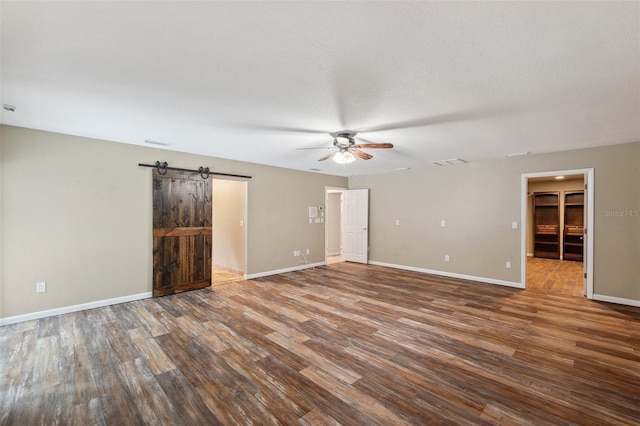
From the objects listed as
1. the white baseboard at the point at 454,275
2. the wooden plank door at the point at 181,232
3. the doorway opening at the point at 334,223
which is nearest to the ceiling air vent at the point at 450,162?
the white baseboard at the point at 454,275

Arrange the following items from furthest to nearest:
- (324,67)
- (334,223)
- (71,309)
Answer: (334,223)
(71,309)
(324,67)

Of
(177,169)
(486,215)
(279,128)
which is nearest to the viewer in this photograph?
(279,128)

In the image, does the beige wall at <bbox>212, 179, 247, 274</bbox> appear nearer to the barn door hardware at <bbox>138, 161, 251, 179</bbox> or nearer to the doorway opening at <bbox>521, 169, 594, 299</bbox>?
the barn door hardware at <bbox>138, 161, 251, 179</bbox>

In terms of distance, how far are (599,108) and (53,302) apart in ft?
23.3

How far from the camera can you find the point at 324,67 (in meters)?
2.09

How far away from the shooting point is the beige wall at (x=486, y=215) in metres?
4.25

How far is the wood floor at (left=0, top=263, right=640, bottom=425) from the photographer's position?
1.94 m

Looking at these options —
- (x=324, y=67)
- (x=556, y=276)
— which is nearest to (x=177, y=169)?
(x=324, y=67)

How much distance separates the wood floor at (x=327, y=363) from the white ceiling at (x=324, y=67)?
8.27 ft

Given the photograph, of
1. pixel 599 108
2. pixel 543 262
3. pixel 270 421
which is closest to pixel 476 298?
pixel 599 108

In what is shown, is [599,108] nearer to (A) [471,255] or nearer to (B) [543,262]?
(A) [471,255]

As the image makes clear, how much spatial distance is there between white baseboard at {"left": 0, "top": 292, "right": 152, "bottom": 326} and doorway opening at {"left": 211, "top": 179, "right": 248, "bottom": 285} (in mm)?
1402

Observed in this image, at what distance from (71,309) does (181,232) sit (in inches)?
70.9

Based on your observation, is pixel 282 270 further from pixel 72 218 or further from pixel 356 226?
pixel 72 218
